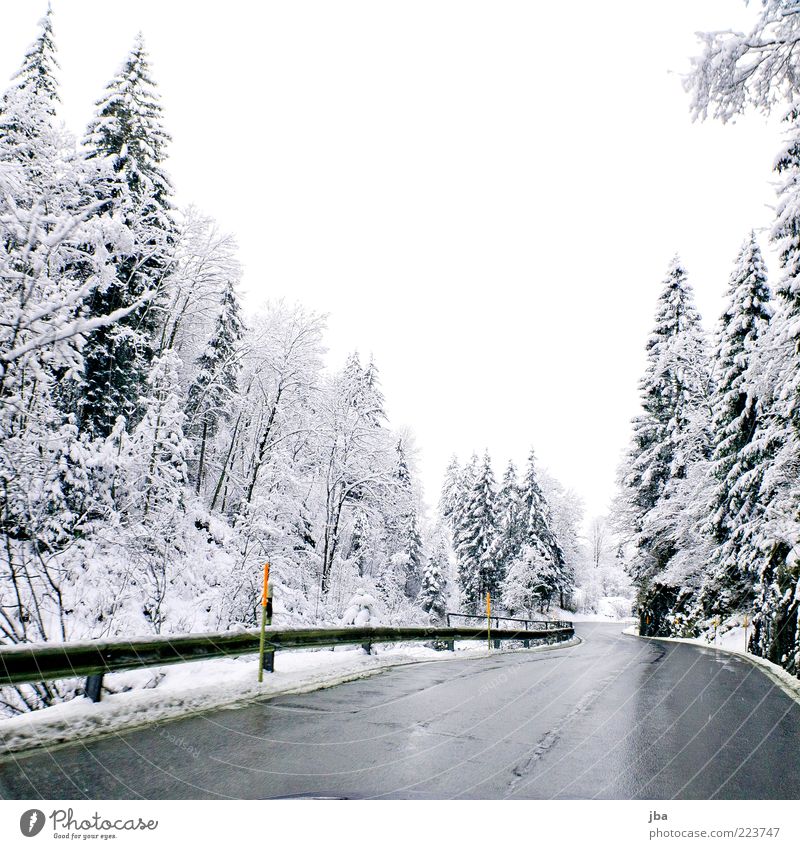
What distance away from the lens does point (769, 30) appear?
5520 mm

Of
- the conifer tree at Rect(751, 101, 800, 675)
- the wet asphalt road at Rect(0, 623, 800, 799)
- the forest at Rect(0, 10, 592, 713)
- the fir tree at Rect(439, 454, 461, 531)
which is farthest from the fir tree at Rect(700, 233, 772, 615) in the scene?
the fir tree at Rect(439, 454, 461, 531)

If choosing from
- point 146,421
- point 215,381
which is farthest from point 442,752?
point 215,381

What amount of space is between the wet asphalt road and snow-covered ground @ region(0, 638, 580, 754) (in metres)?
0.24

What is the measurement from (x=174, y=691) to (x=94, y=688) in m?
0.79

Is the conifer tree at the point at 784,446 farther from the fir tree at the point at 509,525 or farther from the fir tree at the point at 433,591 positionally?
the fir tree at the point at 509,525

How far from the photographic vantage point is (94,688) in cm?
489

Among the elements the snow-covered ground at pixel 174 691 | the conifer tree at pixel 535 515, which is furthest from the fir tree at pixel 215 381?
the conifer tree at pixel 535 515

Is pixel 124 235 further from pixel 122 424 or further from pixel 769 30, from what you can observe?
pixel 769 30

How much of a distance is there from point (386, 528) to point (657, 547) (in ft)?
49.5

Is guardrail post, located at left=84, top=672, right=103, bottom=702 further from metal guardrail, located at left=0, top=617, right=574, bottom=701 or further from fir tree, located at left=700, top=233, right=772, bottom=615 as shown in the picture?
fir tree, located at left=700, top=233, right=772, bottom=615

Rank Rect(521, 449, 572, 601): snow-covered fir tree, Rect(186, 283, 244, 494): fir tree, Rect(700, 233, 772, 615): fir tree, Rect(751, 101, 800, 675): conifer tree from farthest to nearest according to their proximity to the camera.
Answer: Rect(521, 449, 572, 601): snow-covered fir tree → Rect(186, 283, 244, 494): fir tree → Rect(700, 233, 772, 615): fir tree → Rect(751, 101, 800, 675): conifer tree

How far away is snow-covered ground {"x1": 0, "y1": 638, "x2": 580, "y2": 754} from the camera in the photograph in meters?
3.94
